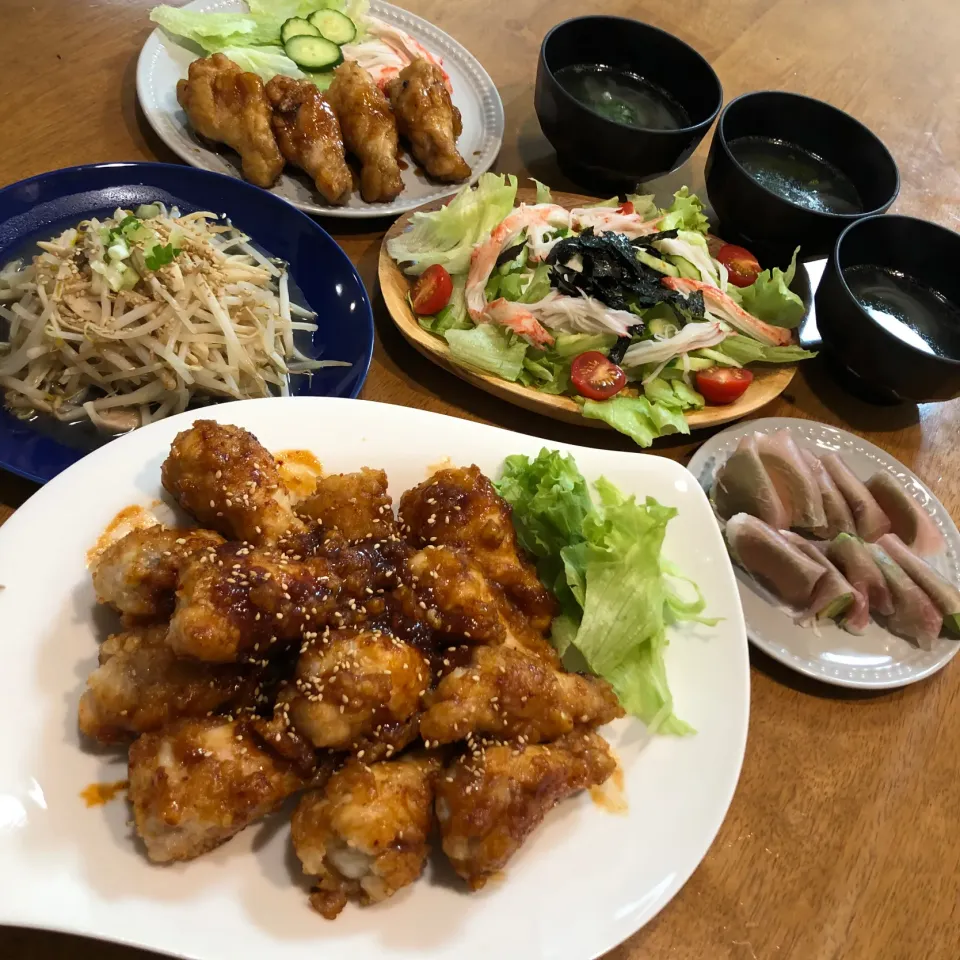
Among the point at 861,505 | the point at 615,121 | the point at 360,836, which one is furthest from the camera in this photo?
the point at 615,121

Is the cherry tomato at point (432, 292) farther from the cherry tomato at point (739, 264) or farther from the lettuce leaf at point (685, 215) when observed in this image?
the cherry tomato at point (739, 264)

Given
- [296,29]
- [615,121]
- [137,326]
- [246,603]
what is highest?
[615,121]

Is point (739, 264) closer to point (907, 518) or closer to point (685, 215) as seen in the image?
point (685, 215)

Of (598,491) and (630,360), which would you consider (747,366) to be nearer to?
(630,360)

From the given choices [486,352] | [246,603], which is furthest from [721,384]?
[246,603]

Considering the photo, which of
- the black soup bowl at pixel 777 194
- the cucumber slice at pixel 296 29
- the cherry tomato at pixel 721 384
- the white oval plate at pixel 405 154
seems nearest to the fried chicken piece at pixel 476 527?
the cherry tomato at pixel 721 384

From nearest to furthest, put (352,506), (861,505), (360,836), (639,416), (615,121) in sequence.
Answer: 1. (360,836)
2. (352,506)
3. (861,505)
4. (639,416)
5. (615,121)

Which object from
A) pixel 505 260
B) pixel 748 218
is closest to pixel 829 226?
pixel 748 218
